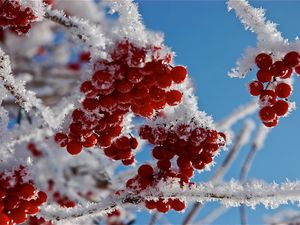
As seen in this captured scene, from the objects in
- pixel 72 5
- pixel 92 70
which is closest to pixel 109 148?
pixel 92 70

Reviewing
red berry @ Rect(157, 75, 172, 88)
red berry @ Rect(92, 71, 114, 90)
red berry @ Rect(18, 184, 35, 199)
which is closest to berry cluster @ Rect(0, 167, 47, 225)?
red berry @ Rect(18, 184, 35, 199)

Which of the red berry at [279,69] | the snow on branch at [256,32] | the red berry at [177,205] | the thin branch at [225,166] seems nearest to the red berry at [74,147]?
the red berry at [177,205]

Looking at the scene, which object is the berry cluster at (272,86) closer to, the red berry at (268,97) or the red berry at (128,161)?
the red berry at (268,97)

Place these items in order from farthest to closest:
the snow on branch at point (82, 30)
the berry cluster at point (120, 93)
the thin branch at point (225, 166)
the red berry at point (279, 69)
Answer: the thin branch at point (225, 166), the snow on branch at point (82, 30), the red berry at point (279, 69), the berry cluster at point (120, 93)

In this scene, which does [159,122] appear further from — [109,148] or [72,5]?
[72,5]

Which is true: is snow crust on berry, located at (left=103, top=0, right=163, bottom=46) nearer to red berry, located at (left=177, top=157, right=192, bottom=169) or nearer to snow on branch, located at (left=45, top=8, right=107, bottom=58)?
snow on branch, located at (left=45, top=8, right=107, bottom=58)

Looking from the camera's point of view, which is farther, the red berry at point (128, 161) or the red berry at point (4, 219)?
the red berry at point (128, 161)

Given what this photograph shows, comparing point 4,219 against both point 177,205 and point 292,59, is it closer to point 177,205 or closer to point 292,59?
point 177,205
